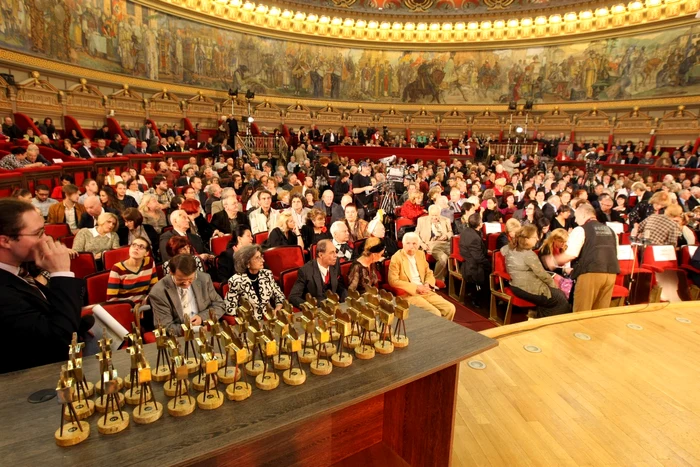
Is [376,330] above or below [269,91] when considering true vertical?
below

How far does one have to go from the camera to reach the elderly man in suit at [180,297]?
3430 millimetres

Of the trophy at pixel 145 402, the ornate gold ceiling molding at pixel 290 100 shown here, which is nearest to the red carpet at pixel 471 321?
the trophy at pixel 145 402

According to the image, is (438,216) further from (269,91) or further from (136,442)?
(269,91)

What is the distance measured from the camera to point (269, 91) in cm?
2394

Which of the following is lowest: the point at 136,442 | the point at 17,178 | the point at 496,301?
the point at 496,301

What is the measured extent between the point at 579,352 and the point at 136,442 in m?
3.84

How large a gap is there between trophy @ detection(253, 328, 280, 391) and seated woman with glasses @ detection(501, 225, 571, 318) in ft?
13.0

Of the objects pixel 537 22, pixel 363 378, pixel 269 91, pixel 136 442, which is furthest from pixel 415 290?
pixel 537 22

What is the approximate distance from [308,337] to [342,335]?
23 cm

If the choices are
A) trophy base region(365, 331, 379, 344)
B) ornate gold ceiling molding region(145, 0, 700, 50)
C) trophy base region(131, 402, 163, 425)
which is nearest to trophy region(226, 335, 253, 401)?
trophy base region(131, 402, 163, 425)

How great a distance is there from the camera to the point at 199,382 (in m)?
1.77

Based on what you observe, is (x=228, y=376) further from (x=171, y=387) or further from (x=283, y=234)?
Answer: (x=283, y=234)

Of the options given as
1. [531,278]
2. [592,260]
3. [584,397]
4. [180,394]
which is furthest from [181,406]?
[592,260]

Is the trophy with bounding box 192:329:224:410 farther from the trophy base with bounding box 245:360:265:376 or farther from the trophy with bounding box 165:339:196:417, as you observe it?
the trophy base with bounding box 245:360:265:376
